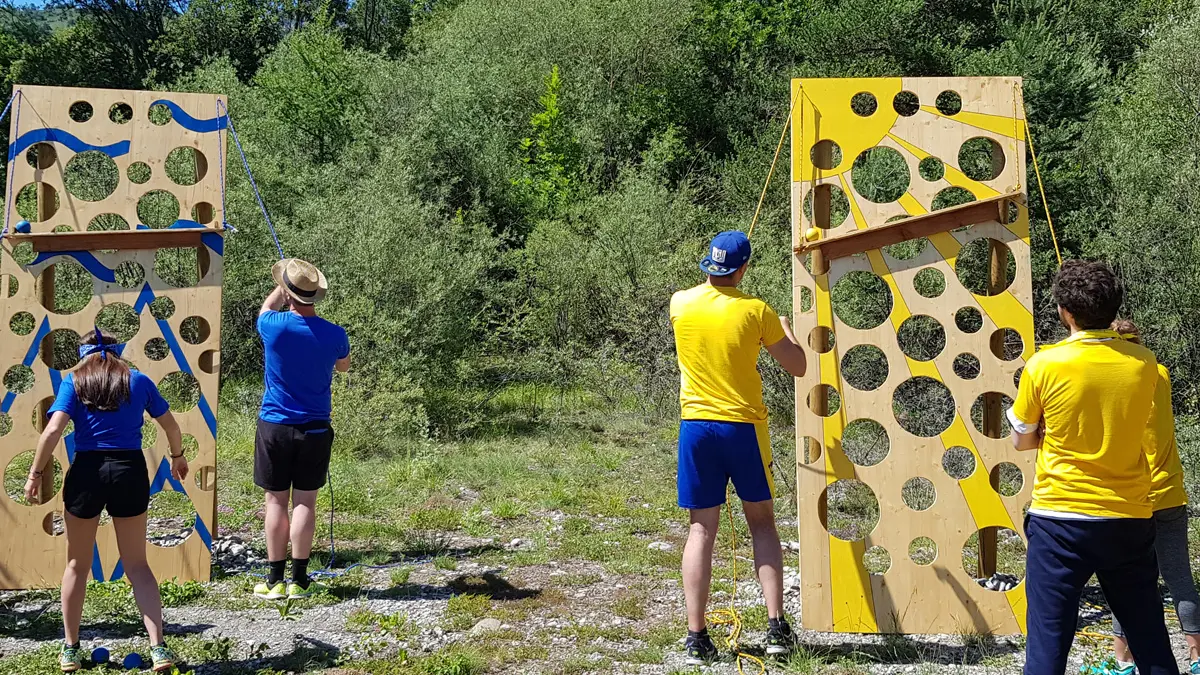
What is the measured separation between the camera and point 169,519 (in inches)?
306

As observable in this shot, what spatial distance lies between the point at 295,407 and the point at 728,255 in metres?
2.58

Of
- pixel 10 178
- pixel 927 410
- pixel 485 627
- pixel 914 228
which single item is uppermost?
pixel 10 178

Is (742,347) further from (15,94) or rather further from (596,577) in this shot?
(15,94)

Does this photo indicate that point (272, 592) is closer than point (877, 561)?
Yes

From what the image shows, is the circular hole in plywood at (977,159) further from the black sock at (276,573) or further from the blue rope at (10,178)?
the blue rope at (10,178)

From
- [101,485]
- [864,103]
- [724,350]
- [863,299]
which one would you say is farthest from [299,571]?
[863,299]

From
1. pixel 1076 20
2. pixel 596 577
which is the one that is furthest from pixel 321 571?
pixel 1076 20

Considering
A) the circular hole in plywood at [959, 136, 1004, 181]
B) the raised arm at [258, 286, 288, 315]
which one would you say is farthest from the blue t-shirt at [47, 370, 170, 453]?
the circular hole in plywood at [959, 136, 1004, 181]

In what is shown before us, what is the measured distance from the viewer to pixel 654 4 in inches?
1006

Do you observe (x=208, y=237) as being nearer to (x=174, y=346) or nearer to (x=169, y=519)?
(x=174, y=346)

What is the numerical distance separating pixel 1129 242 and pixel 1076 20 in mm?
7781

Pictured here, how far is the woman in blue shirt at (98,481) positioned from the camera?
426cm

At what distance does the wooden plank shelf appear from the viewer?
469 cm

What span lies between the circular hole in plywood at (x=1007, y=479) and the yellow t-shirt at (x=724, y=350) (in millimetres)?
1404
